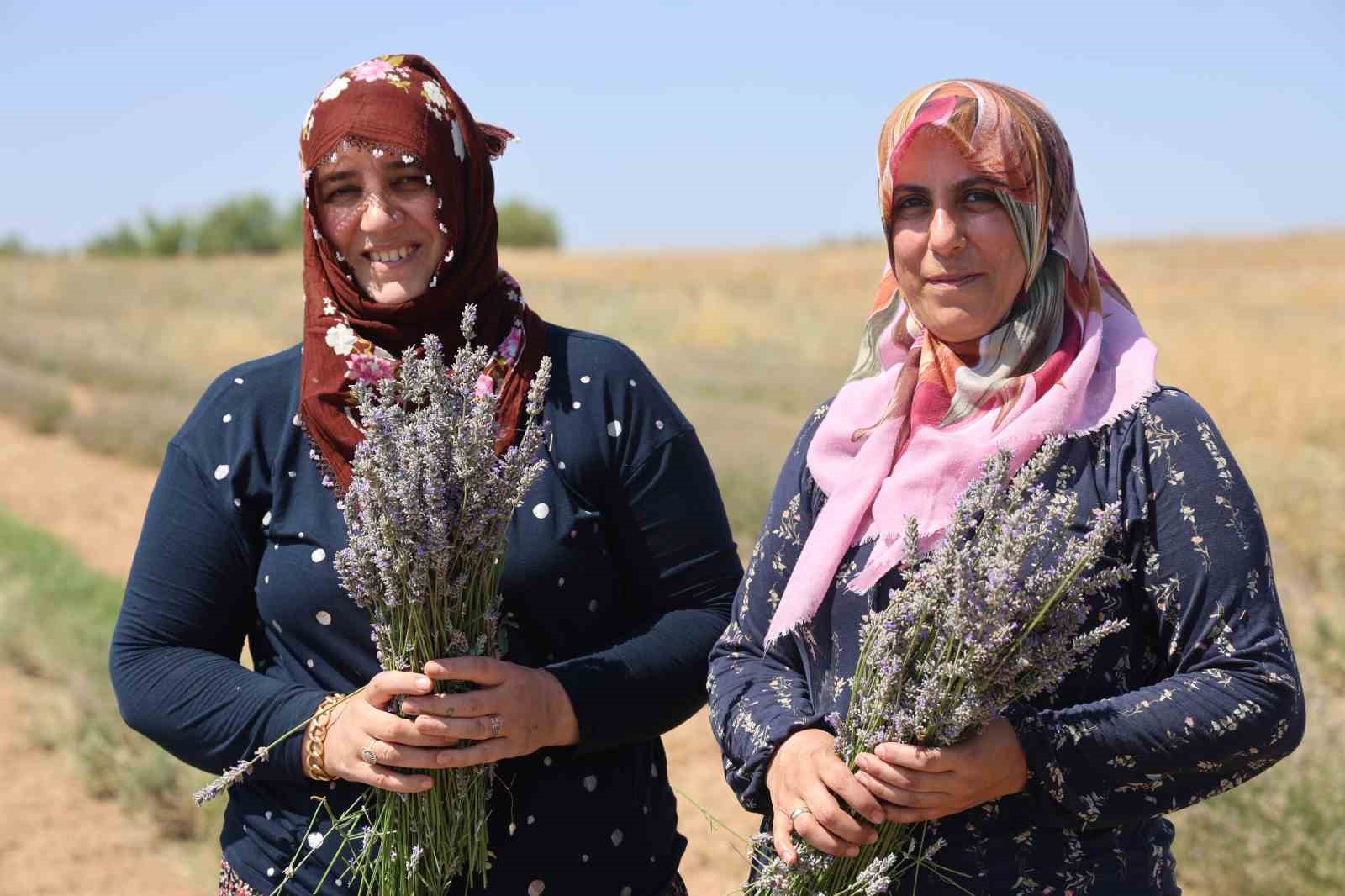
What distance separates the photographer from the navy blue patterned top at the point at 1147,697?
1.85m

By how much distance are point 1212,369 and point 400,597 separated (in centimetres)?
1474

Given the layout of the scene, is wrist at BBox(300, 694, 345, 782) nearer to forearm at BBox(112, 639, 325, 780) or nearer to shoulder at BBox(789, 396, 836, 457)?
forearm at BBox(112, 639, 325, 780)

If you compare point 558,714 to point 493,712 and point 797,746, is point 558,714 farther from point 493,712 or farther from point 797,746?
point 797,746

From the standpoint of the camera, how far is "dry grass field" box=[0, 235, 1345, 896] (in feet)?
15.8

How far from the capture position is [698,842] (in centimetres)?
571

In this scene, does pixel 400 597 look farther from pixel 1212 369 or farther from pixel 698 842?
pixel 1212 369

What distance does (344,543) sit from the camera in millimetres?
2291

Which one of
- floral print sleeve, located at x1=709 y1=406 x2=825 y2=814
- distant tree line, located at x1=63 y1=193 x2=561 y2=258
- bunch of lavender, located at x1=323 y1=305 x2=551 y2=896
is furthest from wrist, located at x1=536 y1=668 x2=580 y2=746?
distant tree line, located at x1=63 y1=193 x2=561 y2=258

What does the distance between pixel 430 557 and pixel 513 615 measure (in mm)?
386

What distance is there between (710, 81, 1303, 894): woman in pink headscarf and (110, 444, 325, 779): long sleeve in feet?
2.48

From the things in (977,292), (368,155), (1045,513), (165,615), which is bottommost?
(165,615)

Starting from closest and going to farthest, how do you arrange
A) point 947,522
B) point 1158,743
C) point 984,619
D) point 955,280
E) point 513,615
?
point 984,619 < point 1158,743 < point 947,522 < point 955,280 < point 513,615

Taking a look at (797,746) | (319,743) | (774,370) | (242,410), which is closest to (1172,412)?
(797,746)

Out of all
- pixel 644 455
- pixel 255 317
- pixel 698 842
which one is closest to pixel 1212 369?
pixel 698 842
